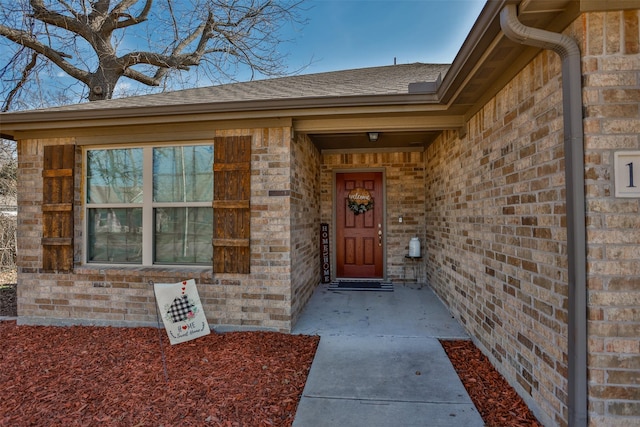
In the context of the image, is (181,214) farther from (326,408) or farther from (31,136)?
(326,408)

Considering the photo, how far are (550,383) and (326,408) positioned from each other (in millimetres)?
1414

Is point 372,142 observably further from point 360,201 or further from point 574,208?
point 574,208

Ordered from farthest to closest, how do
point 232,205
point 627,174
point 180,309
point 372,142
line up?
1. point 372,142
2. point 232,205
3. point 180,309
4. point 627,174

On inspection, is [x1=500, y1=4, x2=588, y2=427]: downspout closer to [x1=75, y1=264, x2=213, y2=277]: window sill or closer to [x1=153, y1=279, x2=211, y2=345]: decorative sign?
[x1=153, y1=279, x2=211, y2=345]: decorative sign

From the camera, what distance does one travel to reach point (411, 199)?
5684 millimetres

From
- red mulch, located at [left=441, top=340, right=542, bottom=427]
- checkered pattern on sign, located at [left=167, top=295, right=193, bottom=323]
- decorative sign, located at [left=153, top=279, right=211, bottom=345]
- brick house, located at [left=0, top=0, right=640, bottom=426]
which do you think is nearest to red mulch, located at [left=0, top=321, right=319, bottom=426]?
decorative sign, located at [left=153, top=279, right=211, bottom=345]

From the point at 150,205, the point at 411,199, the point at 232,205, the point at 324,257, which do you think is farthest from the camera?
the point at 324,257

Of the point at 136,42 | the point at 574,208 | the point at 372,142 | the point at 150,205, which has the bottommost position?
the point at 574,208

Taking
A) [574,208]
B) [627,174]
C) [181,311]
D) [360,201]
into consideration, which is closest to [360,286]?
[360,201]

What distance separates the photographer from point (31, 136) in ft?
13.0

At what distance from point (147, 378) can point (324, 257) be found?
3550 millimetres

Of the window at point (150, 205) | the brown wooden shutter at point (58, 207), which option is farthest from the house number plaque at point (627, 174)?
the brown wooden shutter at point (58, 207)

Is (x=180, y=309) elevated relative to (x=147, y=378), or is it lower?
elevated

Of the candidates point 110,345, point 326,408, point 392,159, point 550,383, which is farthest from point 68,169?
point 550,383
